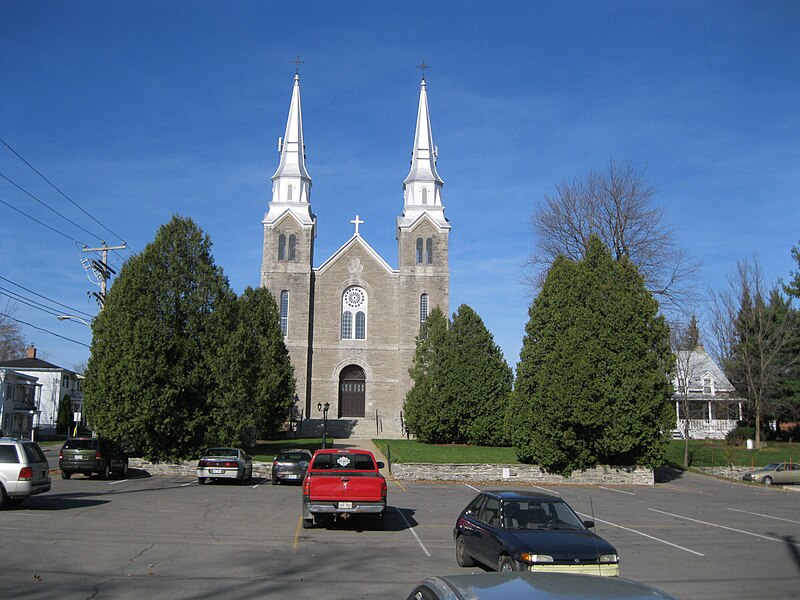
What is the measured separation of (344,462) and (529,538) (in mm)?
6428

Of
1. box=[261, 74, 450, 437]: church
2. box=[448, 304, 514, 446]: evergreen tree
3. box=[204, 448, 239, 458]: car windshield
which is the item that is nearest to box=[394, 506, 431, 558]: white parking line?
box=[204, 448, 239, 458]: car windshield

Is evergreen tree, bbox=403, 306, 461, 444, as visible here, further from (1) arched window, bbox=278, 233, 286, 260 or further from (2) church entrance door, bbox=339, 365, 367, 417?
(1) arched window, bbox=278, 233, 286, 260

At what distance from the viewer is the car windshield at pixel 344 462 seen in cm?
1492

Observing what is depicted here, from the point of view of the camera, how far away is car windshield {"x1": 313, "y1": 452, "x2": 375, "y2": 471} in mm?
14922

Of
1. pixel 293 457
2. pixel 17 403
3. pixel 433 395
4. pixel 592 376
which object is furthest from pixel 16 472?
pixel 17 403

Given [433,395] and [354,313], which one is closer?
[433,395]

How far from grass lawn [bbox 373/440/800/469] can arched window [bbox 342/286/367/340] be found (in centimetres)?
1204

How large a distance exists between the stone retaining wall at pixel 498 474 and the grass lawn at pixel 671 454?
1.59 metres

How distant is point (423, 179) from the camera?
187 ft

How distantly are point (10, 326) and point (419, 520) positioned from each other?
7551 cm

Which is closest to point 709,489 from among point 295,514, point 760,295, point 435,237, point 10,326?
point 295,514

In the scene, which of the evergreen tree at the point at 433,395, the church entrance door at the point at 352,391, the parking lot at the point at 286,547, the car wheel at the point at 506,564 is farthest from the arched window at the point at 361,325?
the car wheel at the point at 506,564

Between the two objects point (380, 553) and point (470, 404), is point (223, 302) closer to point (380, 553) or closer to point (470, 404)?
point (470, 404)

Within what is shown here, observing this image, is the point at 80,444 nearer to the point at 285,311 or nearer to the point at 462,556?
the point at 462,556
